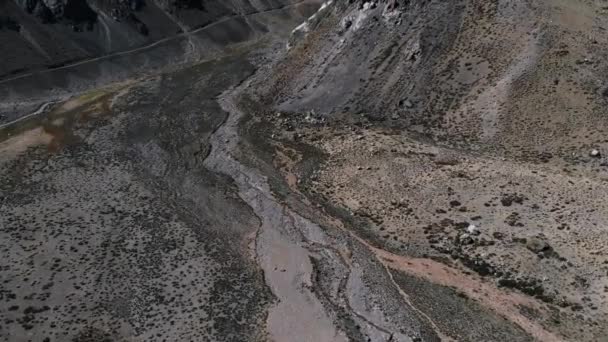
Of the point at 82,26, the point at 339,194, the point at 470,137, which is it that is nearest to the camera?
the point at 339,194

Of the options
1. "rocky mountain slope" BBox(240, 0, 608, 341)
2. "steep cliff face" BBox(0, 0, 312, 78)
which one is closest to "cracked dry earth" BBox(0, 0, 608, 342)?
"rocky mountain slope" BBox(240, 0, 608, 341)

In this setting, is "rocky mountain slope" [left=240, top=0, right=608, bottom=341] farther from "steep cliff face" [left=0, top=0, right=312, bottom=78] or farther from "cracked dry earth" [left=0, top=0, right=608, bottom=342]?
"steep cliff face" [left=0, top=0, right=312, bottom=78]

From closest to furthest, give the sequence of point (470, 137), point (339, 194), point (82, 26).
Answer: point (339, 194), point (470, 137), point (82, 26)

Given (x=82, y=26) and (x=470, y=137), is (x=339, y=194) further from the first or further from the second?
(x=82, y=26)

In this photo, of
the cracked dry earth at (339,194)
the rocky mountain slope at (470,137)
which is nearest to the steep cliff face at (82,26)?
the cracked dry earth at (339,194)

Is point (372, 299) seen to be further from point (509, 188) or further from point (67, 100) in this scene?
point (67, 100)

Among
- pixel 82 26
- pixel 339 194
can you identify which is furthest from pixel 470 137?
pixel 82 26

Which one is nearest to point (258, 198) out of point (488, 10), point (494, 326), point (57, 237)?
point (57, 237)
